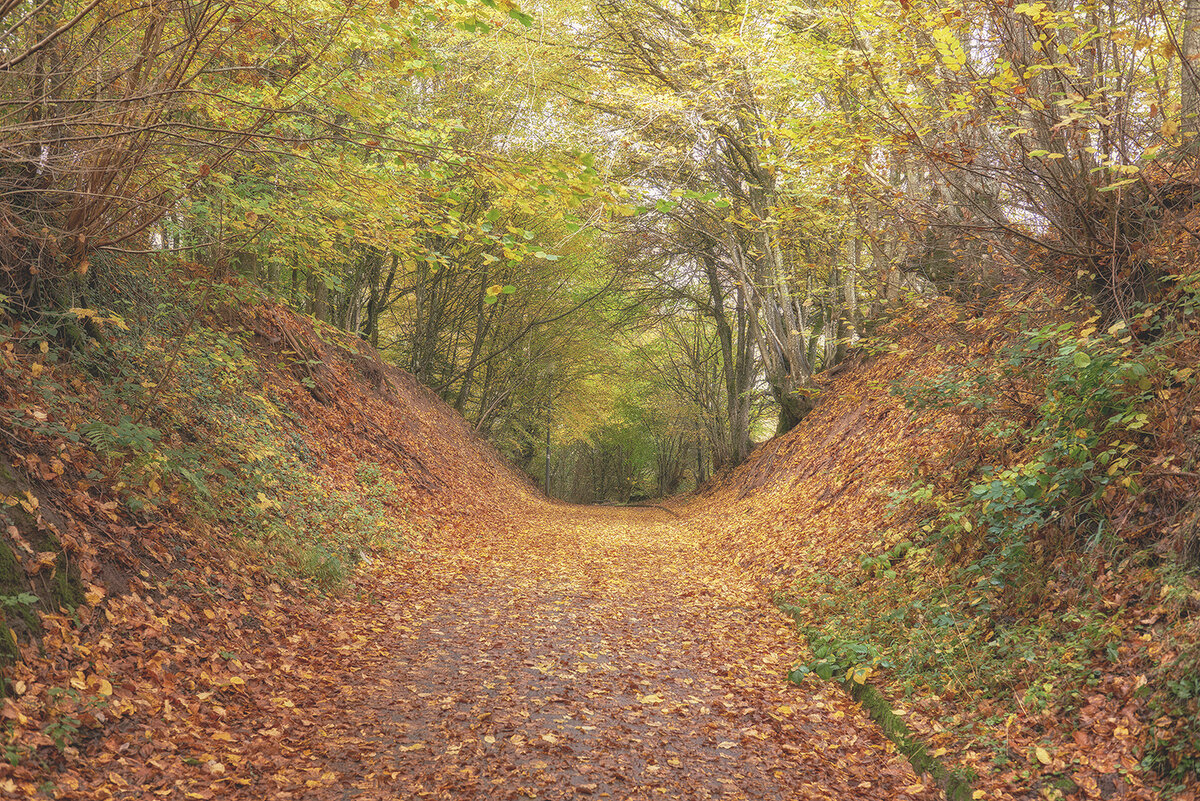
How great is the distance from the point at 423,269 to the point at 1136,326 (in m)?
17.0

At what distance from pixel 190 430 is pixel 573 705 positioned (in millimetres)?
5010

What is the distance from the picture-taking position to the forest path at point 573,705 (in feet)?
13.1

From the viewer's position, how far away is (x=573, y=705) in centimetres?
504

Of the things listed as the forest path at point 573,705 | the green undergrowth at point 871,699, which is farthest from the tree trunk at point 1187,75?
the forest path at point 573,705

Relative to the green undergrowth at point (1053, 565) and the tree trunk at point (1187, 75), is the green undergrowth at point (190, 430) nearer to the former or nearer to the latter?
the green undergrowth at point (1053, 565)

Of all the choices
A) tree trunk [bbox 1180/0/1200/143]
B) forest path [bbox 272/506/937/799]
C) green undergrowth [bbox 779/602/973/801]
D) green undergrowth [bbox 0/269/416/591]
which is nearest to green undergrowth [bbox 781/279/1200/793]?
green undergrowth [bbox 779/602/973/801]

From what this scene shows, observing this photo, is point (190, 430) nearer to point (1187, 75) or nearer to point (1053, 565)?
point (1053, 565)

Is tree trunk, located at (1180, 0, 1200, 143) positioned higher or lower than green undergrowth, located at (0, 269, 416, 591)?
higher

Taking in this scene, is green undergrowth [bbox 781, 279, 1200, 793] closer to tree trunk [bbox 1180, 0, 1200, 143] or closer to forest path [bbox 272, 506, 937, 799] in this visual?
forest path [bbox 272, 506, 937, 799]

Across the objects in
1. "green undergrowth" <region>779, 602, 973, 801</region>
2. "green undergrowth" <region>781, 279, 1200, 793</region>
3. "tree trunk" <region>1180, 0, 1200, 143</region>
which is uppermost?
"tree trunk" <region>1180, 0, 1200, 143</region>

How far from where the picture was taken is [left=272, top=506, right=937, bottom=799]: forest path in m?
3.98

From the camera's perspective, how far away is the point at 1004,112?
4957 millimetres

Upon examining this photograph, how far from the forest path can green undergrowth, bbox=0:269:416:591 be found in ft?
3.46

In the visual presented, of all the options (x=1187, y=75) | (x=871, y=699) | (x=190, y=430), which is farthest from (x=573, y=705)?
(x=1187, y=75)
